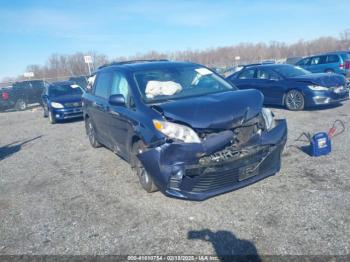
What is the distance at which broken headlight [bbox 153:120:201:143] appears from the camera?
3625 millimetres

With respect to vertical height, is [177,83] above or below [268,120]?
above

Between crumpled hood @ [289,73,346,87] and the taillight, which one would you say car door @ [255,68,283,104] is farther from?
the taillight

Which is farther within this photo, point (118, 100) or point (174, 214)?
point (118, 100)

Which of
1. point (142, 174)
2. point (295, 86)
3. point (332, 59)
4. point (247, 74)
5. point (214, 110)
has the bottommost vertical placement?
point (142, 174)

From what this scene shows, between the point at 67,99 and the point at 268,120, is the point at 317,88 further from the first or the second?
the point at 67,99

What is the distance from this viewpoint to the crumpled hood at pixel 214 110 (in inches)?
145

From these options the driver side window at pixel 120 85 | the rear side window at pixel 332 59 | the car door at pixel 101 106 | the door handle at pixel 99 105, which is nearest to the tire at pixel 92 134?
the car door at pixel 101 106

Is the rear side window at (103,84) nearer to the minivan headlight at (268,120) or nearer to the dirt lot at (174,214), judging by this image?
the dirt lot at (174,214)

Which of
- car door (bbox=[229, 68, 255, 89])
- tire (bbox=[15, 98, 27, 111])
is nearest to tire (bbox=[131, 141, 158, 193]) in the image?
car door (bbox=[229, 68, 255, 89])

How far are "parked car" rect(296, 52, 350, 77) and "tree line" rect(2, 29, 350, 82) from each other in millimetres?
39750

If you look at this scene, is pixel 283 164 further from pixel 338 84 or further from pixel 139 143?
pixel 338 84

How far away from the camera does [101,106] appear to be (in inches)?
231

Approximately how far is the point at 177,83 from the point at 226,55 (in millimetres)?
77345

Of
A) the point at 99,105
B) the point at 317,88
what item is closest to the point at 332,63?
the point at 317,88
